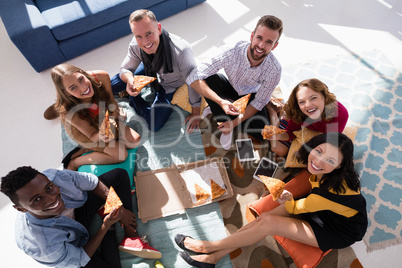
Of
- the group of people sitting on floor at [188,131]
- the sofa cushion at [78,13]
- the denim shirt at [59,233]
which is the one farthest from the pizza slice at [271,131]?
the sofa cushion at [78,13]

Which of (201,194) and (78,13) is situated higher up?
(78,13)

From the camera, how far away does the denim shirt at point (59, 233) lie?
6.21 feet

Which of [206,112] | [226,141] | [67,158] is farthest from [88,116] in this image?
[226,141]

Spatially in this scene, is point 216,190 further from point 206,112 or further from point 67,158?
point 67,158

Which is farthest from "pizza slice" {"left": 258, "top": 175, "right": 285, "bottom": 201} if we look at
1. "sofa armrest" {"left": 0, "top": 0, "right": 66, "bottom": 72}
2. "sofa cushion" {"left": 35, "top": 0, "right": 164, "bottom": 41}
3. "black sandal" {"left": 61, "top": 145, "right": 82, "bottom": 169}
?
"sofa armrest" {"left": 0, "top": 0, "right": 66, "bottom": 72}

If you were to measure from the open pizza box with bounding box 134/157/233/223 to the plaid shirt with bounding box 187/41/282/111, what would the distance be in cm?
102

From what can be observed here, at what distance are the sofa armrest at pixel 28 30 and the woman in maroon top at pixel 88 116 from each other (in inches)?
56.5

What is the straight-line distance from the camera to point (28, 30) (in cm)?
335

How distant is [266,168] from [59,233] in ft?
7.61

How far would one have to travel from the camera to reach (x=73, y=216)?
2.38 m

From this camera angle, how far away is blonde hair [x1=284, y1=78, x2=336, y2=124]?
2.40 meters

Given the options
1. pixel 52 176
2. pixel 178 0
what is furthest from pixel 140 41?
pixel 178 0

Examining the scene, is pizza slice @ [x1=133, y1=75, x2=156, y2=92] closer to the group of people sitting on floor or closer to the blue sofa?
the group of people sitting on floor

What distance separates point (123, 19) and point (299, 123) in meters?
3.40
